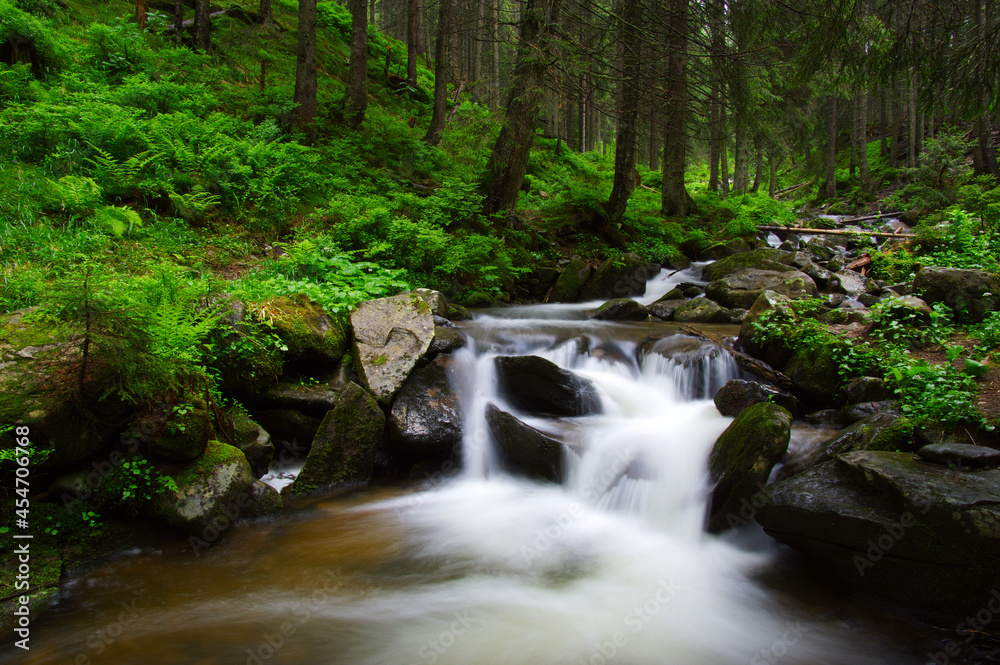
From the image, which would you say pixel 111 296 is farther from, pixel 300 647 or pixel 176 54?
pixel 176 54

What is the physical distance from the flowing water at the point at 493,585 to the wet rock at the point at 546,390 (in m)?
0.32

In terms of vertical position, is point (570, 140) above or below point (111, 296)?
above

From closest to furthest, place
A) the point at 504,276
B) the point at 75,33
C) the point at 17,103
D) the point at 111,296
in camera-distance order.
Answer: the point at 111,296 < the point at 17,103 < the point at 504,276 < the point at 75,33

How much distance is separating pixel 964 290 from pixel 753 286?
341 cm

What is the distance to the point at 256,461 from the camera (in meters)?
4.89

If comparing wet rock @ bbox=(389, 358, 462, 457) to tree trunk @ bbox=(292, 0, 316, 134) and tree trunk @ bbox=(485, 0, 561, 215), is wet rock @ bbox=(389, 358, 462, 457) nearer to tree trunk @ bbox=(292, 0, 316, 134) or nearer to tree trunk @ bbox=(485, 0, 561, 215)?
tree trunk @ bbox=(485, 0, 561, 215)

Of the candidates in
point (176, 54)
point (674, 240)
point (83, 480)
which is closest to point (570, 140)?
point (674, 240)

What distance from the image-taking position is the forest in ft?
11.9

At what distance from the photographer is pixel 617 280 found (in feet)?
35.7

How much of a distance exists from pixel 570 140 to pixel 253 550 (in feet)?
88.2

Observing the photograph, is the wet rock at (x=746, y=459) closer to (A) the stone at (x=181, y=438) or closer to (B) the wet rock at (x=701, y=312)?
(A) the stone at (x=181, y=438)

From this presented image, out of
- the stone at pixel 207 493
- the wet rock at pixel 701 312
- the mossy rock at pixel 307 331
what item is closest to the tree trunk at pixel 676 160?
the wet rock at pixel 701 312

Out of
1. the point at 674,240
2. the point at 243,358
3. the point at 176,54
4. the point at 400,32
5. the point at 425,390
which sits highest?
the point at 400,32

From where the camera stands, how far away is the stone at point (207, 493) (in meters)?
3.92
